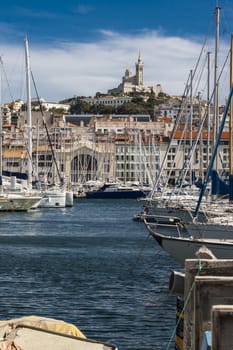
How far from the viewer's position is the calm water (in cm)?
1781

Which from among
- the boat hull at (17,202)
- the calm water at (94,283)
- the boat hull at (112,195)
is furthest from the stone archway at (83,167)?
the calm water at (94,283)

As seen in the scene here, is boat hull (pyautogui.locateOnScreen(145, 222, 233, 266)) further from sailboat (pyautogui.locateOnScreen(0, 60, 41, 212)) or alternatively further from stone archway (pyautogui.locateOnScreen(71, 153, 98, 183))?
stone archway (pyautogui.locateOnScreen(71, 153, 98, 183))

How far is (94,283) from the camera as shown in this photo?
25.0 m

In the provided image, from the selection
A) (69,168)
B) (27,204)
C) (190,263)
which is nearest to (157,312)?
(190,263)

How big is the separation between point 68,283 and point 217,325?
57.5ft

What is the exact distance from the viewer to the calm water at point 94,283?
1781 cm

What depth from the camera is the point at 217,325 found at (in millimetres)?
7699

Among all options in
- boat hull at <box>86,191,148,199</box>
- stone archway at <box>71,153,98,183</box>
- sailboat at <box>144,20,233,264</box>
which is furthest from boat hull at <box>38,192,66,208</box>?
stone archway at <box>71,153,98,183</box>

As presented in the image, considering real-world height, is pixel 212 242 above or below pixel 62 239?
above

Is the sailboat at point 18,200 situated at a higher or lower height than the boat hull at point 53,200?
higher

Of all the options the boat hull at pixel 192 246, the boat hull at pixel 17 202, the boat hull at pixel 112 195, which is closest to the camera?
the boat hull at pixel 192 246

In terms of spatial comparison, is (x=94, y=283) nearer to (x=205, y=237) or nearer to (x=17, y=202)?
(x=205, y=237)

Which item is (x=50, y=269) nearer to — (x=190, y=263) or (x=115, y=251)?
(x=115, y=251)

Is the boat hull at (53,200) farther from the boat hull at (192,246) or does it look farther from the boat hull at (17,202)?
the boat hull at (192,246)
